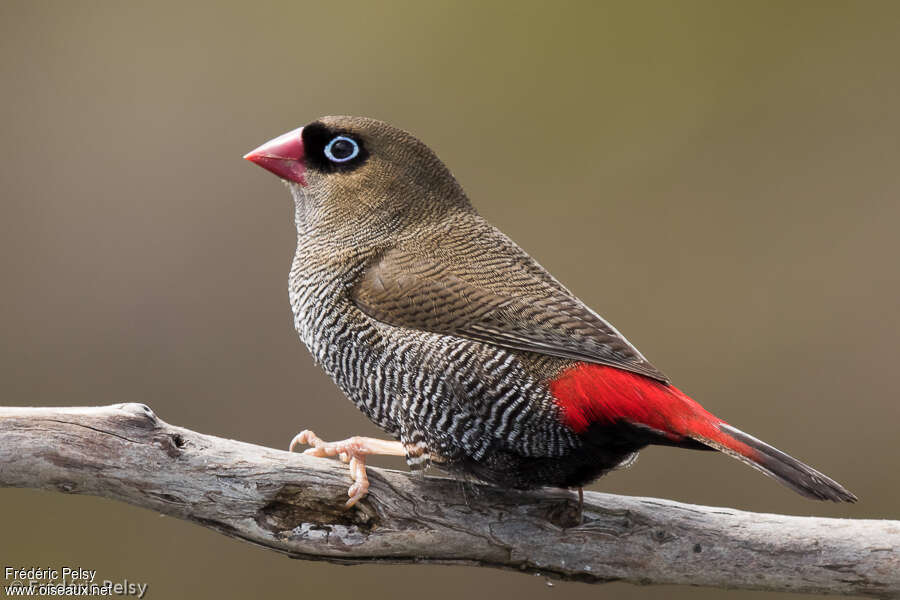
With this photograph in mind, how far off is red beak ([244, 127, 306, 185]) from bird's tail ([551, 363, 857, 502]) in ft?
3.99

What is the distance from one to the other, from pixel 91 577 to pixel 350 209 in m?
2.05

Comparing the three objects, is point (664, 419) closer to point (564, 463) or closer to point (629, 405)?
point (629, 405)

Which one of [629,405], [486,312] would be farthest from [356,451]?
[629,405]

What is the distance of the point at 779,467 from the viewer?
243 cm

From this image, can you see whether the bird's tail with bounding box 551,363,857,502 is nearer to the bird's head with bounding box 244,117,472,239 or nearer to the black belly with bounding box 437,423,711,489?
the black belly with bounding box 437,423,711,489

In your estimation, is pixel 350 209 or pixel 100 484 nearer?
pixel 100 484

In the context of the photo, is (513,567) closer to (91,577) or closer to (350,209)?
(350,209)

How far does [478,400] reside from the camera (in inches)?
109

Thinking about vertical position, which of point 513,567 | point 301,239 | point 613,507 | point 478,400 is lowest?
point 513,567

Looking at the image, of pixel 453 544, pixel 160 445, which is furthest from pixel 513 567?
pixel 160 445

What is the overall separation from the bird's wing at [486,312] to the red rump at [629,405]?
0.13 feet

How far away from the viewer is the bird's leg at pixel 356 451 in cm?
281

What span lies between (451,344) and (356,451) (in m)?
0.45

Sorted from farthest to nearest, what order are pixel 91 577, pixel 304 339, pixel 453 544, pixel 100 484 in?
1. pixel 91 577
2. pixel 304 339
3. pixel 453 544
4. pixel 100 484
